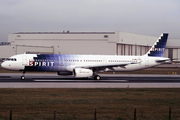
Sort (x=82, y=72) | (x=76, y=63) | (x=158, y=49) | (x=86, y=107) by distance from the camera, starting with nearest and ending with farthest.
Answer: (x=86, y=107) < (x=82, y=72) < (x=76, y=63) < (x=158, y=49)

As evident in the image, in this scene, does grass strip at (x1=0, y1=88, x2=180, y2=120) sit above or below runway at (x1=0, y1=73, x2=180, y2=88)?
below

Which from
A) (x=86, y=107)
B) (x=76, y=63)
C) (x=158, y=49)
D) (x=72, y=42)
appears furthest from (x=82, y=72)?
(x=72, y=42)

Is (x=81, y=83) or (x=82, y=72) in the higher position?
(x=82, y=72)

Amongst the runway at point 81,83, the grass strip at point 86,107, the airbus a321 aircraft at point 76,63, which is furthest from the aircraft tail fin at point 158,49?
the grass strip at point 86,107

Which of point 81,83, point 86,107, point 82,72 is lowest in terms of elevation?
point 86,107

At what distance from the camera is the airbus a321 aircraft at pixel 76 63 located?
3938 centimetres

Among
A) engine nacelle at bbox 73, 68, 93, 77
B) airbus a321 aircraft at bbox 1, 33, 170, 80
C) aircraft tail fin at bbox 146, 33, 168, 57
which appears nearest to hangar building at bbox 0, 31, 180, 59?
aircraft tail fin at bbox 146, 33, 168, 57

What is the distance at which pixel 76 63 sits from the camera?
42.2 metres

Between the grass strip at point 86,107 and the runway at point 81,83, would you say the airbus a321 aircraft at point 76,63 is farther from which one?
the grass strip at point 86,107

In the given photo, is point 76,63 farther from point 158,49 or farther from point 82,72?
point 158,49

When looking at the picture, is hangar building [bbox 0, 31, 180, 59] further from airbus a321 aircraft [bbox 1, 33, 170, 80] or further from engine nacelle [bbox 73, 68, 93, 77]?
engine nacelle [bbox 73, 68, 93, 77]

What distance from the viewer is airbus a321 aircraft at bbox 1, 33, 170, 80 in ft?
129

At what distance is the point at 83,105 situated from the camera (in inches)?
736

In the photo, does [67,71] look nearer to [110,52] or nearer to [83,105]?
[83,105]
